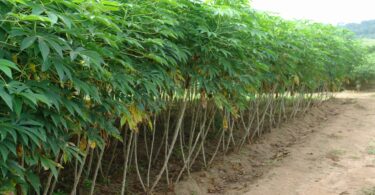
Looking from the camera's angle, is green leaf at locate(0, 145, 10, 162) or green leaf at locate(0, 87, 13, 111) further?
green leaf at locate(0, 145, 10, 162)

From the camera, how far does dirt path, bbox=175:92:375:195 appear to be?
14.6 feet

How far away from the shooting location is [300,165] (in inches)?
211

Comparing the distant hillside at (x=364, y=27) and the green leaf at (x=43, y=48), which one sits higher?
the distant hillside at (x=364, y=27)

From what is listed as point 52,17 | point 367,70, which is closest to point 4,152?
point 52,17

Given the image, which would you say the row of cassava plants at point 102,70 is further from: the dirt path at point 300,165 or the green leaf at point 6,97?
the dirt path at point 300,165

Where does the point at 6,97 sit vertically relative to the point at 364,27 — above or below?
below

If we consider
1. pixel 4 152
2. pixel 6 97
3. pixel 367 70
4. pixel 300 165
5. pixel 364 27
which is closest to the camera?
pixel 6 97

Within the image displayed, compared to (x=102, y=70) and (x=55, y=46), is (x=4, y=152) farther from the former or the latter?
(x=102, y=70)

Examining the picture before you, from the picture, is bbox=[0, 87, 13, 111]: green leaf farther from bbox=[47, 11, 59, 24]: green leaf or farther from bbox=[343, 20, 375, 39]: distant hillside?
bbox=[343, 20, 375, 39]: distant hillside

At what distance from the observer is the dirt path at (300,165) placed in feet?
14.6

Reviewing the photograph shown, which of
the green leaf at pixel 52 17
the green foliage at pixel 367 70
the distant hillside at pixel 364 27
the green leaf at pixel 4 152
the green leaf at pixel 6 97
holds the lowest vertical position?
the green foliage at pixel 367 70

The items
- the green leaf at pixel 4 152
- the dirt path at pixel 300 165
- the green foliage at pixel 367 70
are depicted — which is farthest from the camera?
the green foliage at pixel 367 70

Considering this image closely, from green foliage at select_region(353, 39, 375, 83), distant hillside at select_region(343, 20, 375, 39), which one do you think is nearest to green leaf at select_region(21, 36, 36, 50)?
green foliage at select_region(353, 39, 375, 83)

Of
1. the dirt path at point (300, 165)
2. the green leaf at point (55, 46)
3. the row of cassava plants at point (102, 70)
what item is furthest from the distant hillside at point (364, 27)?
the green leaf at point (55, 46)
